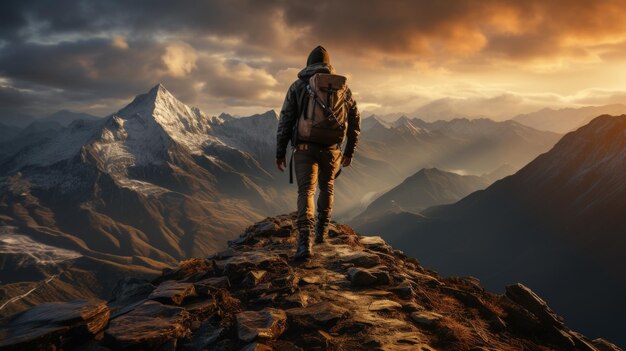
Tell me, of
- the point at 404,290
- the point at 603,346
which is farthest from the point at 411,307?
the point at 603,346

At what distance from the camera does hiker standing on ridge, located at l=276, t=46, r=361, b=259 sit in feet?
35.1

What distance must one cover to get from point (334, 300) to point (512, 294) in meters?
5.51

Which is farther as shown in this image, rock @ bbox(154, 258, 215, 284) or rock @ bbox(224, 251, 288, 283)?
rock @ bbox(154, 258, 215, 284)

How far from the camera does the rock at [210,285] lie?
8.54m

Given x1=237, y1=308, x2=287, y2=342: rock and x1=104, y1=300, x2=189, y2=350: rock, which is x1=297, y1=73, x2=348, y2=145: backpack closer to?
x1=237, y1=308, x2=287, y2=342: rock

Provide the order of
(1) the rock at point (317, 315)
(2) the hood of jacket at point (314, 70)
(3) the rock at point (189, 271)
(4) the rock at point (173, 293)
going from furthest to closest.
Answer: (2) the hood of jacket at point (314, 70), (3) the rock at point (189, 271), (4) the rock at point (173, 293), (1) the rock at point (317, 315)

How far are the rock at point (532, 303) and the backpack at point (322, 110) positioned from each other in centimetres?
672

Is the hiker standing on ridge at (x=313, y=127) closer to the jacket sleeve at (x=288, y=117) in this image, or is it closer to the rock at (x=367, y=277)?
the jacket sleeve at (x=288, y=117)

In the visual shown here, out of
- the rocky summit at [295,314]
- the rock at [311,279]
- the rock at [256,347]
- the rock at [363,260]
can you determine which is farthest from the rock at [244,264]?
the rock at [256,347]

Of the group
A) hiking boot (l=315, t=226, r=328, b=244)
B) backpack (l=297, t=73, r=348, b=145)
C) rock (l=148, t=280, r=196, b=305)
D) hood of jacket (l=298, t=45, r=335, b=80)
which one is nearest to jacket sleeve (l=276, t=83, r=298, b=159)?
backpack (l=297, t=73, r=348, b=145)

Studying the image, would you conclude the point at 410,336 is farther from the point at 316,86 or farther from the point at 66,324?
the point at 316,86

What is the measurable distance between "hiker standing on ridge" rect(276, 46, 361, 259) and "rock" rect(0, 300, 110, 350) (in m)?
5.84

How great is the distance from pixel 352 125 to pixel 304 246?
446cm

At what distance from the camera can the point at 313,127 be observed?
1077 cm
